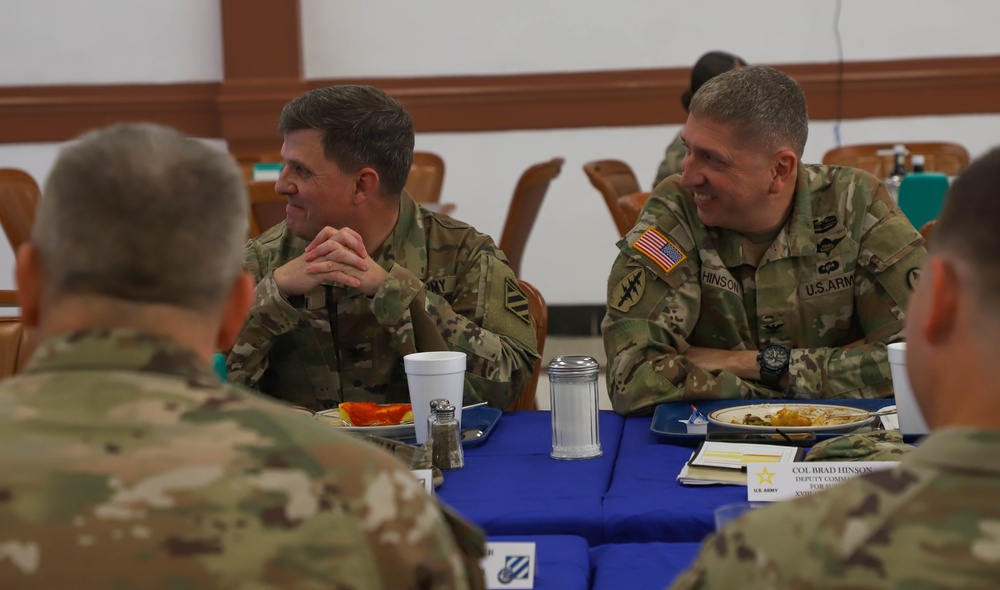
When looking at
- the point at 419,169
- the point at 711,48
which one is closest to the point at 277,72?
the point at 419,169

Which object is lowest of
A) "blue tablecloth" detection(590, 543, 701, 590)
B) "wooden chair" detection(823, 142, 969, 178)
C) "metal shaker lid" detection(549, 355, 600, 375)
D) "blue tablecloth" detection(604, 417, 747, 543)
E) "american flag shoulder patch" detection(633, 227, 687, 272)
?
"wooden chair" detection(823, 142, 969, 178)

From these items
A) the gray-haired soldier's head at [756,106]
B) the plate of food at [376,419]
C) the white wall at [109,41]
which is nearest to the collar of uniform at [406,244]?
the plate of food at [376,419]

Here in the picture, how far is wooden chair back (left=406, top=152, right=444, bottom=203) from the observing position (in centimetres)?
516

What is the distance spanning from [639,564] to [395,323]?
107cm

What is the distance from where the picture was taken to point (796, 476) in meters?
1.59

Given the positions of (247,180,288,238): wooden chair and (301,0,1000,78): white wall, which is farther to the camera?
(301,0,1000,78): white wall

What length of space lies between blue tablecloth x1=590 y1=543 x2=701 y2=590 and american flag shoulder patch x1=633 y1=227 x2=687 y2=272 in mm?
1088

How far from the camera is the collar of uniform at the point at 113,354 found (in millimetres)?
905

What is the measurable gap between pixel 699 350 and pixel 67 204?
1693mm

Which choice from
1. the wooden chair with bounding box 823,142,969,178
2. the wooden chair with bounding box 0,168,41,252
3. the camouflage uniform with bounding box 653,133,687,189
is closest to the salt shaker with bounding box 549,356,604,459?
the camouflage uniform with bounding box 653,133,687,189

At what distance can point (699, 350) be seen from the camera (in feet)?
8.06

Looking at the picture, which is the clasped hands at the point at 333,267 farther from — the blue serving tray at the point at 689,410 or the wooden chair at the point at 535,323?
the blue serving tray at the point at 689,410

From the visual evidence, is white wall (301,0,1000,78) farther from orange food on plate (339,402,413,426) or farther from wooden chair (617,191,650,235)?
orange food on plate (339,402,413,426)

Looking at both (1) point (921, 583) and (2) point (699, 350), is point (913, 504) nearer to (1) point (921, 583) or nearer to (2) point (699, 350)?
(1) point (921, 583)
